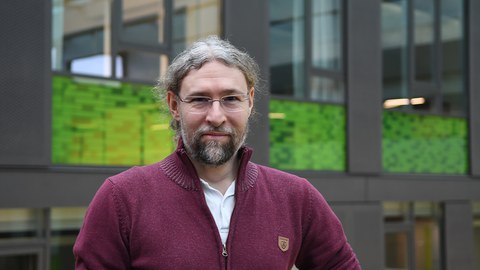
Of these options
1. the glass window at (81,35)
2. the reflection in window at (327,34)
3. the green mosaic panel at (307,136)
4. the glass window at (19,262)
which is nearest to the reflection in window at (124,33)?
the glass window at (81,35)

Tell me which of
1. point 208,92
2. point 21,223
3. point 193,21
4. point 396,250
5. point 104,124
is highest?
point 193,21

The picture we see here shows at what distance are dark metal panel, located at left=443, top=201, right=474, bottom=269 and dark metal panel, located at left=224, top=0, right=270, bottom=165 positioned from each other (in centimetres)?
432

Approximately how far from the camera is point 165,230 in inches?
79.1

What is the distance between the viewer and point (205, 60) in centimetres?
208

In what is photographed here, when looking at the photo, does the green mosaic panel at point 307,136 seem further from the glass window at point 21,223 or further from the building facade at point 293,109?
the glass window at point 21,223

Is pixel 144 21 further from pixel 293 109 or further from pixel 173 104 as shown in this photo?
pixel 173 104

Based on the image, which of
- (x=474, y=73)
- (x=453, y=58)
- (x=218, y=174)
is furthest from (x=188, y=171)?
(x=474, y=73)

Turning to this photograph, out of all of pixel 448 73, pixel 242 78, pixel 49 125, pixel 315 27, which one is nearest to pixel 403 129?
pixel 448 73

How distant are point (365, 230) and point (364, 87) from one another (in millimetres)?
1960

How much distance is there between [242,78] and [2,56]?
518cm

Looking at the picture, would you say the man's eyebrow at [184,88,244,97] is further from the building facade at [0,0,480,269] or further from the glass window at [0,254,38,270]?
the glass window at [0,254,38,270]

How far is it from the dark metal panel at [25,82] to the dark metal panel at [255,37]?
2501mm

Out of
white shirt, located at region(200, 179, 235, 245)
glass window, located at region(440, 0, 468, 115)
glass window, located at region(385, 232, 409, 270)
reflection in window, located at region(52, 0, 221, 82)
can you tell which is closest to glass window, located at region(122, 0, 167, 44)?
reflection in window, located at region(52, 0, 221, 82)

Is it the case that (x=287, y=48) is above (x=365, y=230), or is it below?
above
